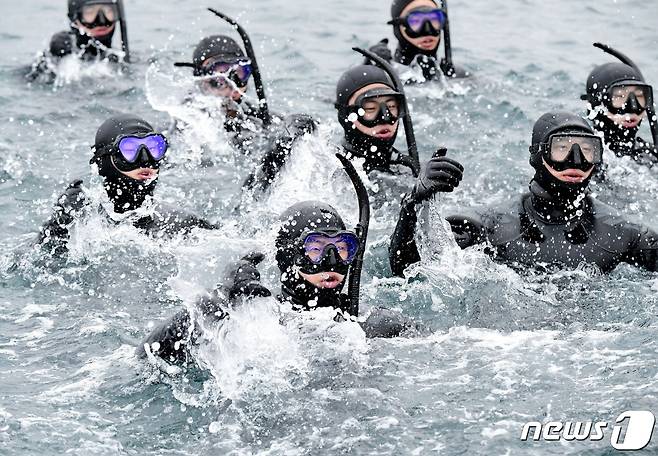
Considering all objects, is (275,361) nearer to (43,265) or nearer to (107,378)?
(107,378)

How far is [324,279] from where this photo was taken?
7.20m

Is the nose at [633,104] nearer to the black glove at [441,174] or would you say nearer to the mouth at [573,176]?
the mouth at [573,176]

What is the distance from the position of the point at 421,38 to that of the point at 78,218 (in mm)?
5609

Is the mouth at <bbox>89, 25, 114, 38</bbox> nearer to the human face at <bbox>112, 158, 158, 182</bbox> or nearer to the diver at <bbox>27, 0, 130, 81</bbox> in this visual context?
the diver at <bbox>27, 0, 130, 81</bbox>

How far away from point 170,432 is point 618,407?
7.84ft

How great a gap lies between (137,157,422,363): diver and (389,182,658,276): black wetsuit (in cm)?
106

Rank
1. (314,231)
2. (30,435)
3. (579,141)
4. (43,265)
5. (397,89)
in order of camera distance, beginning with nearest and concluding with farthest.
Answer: (30,435) → (314,231) → (579,141) → (43,265) → (397,89)

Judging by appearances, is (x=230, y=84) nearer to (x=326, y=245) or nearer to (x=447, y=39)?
(x=447, y=39)

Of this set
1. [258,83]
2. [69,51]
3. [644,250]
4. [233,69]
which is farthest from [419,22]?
[644,250]

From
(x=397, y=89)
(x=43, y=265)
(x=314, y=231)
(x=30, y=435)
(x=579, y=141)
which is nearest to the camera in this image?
(x=30, y=435)

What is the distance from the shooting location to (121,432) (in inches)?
265

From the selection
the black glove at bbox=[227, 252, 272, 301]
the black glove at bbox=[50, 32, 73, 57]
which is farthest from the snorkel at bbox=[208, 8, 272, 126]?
the black glove at bbox=[227, 252, 272, 301]

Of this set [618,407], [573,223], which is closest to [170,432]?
[618,407]

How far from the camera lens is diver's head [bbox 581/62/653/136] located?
10586mm
